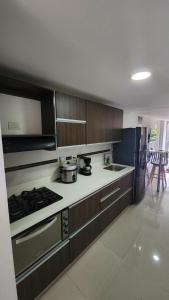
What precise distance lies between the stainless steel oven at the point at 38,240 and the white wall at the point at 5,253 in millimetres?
225

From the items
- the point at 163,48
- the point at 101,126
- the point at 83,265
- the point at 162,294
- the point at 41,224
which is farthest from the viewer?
the point at 101,126

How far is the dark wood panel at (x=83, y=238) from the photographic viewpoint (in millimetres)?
1461

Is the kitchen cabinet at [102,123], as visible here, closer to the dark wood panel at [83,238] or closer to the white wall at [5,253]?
the dark wood panel at [83,238]

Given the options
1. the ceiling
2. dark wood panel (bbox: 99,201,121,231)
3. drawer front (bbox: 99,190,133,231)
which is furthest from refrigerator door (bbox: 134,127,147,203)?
the ceiling

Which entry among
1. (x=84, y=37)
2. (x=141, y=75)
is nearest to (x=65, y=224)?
(x=84, y=37)

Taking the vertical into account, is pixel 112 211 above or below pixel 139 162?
below

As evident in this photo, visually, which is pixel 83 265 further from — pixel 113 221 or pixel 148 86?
pixel 148 86

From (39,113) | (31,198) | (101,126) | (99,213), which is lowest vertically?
(99,213)

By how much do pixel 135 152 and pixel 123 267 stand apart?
1824mm

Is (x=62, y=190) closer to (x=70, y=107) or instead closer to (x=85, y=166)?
(x=85, y=166)

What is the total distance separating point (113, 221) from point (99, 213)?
63 centimetres

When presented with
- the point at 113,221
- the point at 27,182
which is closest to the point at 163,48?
the point at 27,182

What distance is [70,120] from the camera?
65.2 inches

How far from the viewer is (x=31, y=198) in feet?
4.49
